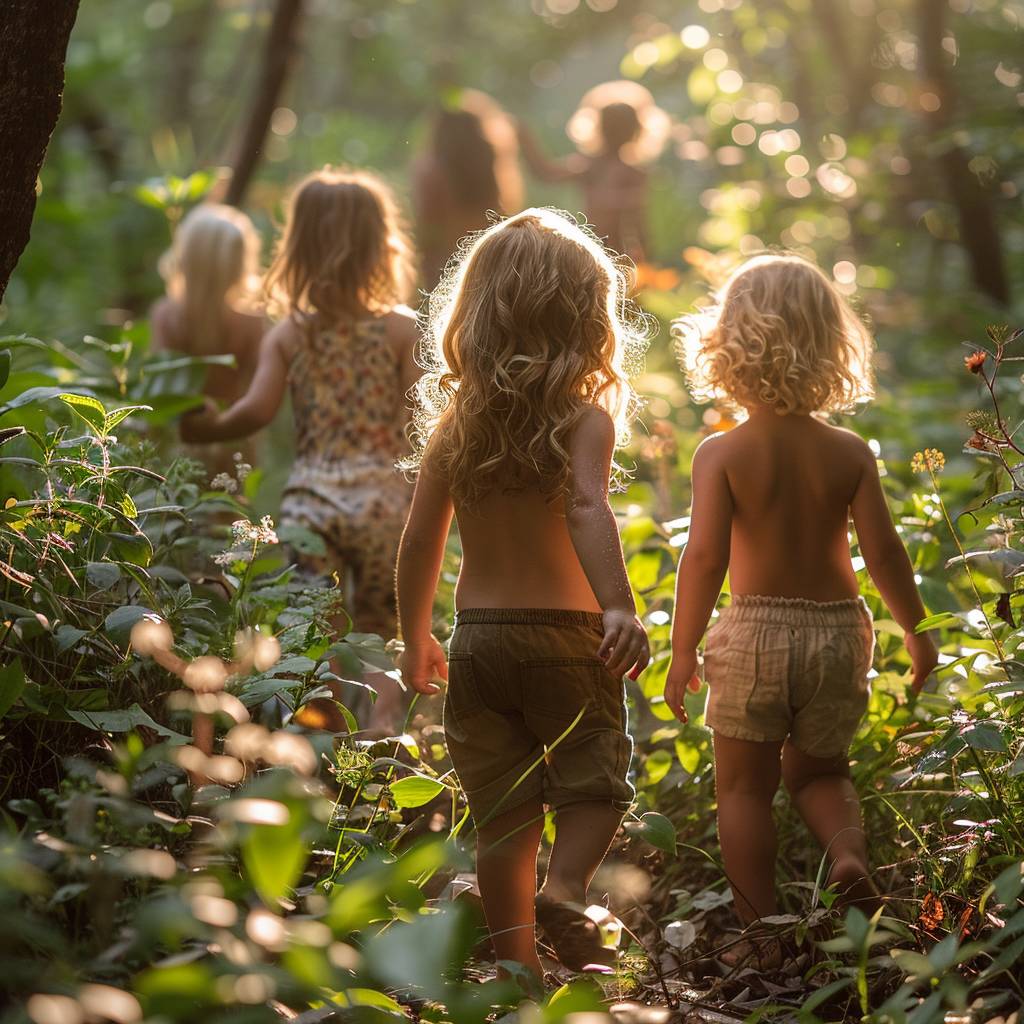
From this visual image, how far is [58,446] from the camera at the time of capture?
2.37 m

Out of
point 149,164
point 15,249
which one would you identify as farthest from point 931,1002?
point 149,164

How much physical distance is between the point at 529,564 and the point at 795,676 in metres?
0.67

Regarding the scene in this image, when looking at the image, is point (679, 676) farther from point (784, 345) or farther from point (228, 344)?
point (228, 344)

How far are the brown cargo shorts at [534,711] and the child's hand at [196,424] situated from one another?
167cm

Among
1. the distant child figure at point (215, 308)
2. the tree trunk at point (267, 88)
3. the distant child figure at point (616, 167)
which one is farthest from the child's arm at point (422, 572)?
the distant child figure at point (616, 167)

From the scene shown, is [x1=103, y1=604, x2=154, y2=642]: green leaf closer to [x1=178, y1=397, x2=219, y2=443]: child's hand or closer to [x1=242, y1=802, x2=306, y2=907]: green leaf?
[x1=242, y1=802, x2=306, y2=907]: green leaf

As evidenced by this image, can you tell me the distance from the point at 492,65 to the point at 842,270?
18847 mm

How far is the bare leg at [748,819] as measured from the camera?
2568 mm

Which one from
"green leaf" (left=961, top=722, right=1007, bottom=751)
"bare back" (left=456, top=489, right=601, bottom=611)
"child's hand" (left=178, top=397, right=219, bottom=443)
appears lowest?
"green leaf" (left=961, top=722, right=1007, bottom=751)

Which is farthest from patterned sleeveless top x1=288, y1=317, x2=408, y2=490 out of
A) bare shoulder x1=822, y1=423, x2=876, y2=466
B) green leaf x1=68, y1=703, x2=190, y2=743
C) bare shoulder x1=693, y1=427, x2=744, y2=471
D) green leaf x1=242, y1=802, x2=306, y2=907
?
green leaf x1=242, y1=802, x2=306, y2=907

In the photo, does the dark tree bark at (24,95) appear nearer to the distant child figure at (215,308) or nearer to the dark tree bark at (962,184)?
the distant child figure at (215,308)

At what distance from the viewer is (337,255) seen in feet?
12.2

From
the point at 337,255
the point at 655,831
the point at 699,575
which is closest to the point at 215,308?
the point at 337,255

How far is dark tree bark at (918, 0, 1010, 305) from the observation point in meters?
6.80
